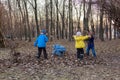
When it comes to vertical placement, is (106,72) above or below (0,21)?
below

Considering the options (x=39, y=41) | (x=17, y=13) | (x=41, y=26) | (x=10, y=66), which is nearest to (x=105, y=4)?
(x=39, y=41)

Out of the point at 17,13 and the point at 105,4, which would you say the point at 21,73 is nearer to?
the point at 105,4

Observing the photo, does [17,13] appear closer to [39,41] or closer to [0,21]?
[0,21]

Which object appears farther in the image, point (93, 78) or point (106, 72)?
point (106, 72)

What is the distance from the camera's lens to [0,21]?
76.8 ft

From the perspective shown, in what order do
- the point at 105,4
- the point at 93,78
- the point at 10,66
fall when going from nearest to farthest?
the point at 93,78
the point at 10,66
the point at 105,4

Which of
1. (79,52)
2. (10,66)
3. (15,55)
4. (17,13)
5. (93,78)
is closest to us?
(93,78)

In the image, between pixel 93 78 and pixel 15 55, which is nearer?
pixel 93 78

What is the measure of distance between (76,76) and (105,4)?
7.78 m

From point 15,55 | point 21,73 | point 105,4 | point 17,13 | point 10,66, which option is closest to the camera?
point 21,73

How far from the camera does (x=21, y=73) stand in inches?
392

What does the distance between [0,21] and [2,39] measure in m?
1.94

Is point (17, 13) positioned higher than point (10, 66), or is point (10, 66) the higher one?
point (17, 13)

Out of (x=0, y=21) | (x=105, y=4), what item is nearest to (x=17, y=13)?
(x=0, y=21)
